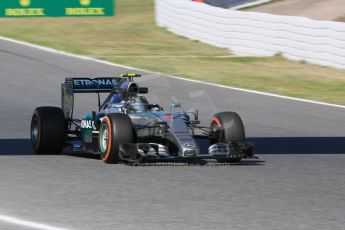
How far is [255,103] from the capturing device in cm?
1881

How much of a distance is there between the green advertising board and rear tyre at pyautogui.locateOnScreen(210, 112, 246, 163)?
5283 mm

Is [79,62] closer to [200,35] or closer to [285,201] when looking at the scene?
[200,35]

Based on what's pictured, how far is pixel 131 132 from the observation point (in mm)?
11266

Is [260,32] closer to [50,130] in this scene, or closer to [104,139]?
[50,130]

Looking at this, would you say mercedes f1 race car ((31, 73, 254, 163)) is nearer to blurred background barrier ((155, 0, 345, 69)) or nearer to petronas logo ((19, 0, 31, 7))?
petronas logo ((19, 0, 31, 7))

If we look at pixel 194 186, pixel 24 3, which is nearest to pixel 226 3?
pixel 24 3

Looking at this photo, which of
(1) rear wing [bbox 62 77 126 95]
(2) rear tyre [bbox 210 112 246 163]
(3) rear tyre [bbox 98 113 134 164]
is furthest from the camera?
(1) rear wing [bbox 62 77 126 95]

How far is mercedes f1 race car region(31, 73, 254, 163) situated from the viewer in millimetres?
11273

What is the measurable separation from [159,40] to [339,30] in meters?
7.28

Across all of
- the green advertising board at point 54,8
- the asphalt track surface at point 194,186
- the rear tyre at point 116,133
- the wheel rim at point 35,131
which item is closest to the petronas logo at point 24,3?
the green advertising board at point 54,8

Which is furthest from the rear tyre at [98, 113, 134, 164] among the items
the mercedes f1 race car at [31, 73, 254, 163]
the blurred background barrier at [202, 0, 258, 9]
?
the blurred background barrier at [202, 0, 258, 9]

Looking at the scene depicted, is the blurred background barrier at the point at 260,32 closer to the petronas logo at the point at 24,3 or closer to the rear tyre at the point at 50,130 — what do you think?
the petronas logo at the point at 24,3

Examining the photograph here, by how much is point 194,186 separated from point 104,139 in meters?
1.90

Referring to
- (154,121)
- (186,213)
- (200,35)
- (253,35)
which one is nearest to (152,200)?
(186,213)
